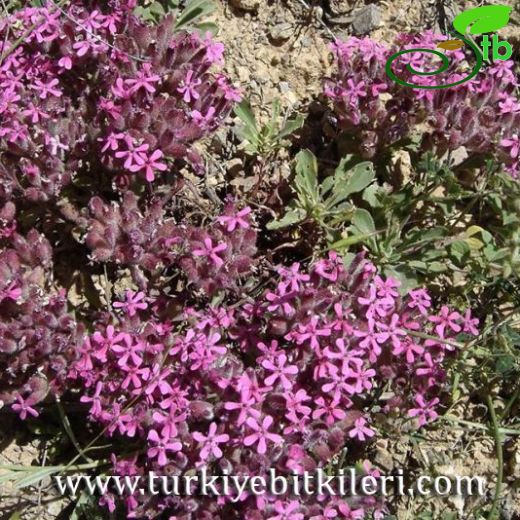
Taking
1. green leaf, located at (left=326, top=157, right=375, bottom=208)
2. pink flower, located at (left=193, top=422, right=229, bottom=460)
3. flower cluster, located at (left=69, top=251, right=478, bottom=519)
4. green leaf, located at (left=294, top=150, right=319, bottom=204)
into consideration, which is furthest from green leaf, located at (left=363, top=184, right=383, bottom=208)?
pink flower, located at (left=193, top=422, right=229, bottom=460)

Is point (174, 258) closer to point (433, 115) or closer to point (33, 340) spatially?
point (33, 340)

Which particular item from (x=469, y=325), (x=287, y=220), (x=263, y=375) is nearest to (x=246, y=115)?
(x=287, y=220)

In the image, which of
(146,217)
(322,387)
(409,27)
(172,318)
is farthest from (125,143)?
(409,27)

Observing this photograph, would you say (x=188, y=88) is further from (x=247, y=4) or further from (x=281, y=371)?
(x=281, y=371)

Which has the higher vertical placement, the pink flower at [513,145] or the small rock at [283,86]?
the small rock at [283,86]

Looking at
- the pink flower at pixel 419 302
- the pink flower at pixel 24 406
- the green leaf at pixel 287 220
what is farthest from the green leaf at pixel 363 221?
the pink flower at pixel 24 406

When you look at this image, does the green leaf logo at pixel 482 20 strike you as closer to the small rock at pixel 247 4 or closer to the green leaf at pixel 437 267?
the small rock at pixel 247 4
